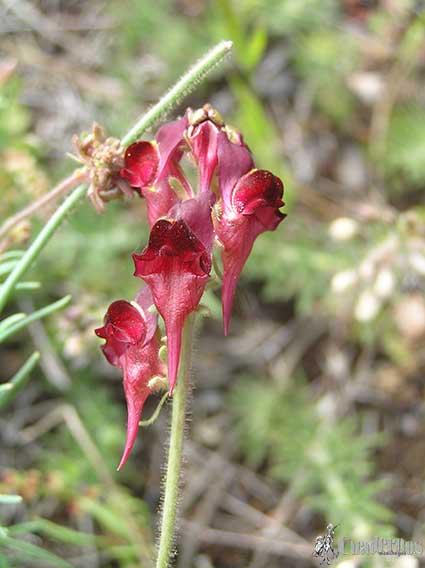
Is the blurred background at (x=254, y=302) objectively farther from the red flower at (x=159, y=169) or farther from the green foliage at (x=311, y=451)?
the red flower at (x=159, y=169)

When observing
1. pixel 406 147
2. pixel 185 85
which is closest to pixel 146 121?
pixel 185 85

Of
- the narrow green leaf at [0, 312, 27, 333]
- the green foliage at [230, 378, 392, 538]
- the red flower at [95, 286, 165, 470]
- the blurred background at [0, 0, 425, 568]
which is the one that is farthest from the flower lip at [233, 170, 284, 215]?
the green foliage at [230, 378, 392, 538]

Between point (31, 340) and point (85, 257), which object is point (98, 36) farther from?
point (31, 340)

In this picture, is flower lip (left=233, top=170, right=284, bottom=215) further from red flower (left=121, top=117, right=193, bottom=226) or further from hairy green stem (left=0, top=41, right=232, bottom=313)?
hairy green stem (left=0, top=41, right=232, bottom=313)

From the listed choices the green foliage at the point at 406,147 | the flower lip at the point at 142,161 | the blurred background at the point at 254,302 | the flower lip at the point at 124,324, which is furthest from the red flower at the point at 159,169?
the green foliage at the point at 406,147

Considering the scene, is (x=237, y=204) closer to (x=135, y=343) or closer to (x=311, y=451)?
(x=135, y=343)

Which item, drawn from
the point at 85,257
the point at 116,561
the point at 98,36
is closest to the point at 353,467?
the point at 116,561
